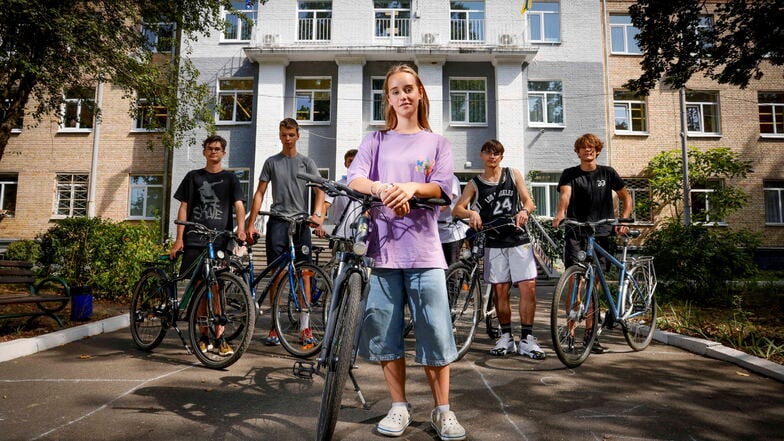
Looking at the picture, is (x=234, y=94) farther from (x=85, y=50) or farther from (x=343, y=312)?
(x=343, y=312)

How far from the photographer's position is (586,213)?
500cm

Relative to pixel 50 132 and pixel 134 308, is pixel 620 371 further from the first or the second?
pixel 50 132

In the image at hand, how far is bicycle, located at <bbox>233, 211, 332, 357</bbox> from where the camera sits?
437 cm

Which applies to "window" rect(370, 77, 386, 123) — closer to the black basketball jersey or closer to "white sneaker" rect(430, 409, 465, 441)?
the black basketball jersey

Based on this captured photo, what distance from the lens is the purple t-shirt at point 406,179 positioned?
98.9 inches

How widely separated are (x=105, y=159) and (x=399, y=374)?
2188 cm

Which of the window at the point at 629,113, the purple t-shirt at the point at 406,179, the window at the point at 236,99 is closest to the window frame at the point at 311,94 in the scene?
the window at the point at 236,99

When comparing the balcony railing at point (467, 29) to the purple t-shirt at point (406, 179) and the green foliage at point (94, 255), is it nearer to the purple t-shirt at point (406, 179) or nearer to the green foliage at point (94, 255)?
the green foliage at point (94, 255)

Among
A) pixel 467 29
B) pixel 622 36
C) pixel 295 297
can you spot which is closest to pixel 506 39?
pixel 467 29

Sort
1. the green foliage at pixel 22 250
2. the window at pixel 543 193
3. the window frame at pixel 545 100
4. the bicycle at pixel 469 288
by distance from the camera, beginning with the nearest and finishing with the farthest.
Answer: the bicycle at pixel 469 288
the green foliage at pixel 22 250
the window at pixel 543 193
the window frame at pixel 545 100

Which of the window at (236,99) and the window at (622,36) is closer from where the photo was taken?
the window at (236,99)

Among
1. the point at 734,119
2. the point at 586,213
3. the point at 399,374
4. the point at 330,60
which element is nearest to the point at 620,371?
the point at 586,213

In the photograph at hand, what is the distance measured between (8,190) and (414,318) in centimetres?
2502

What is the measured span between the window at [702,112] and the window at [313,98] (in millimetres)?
15733
